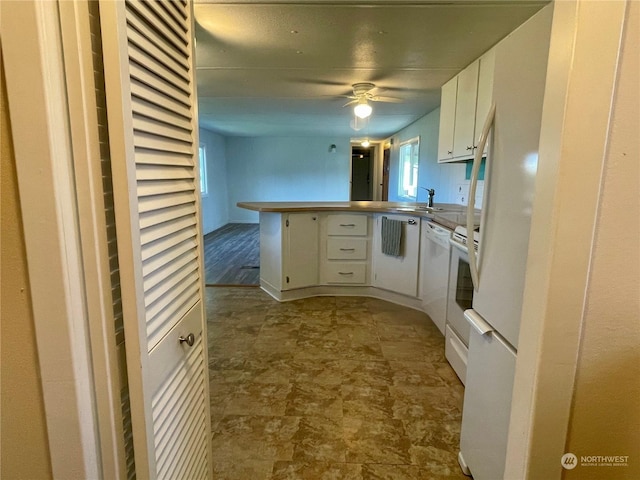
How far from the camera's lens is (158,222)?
80 cm

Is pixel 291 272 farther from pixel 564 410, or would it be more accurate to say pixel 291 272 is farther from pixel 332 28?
pixel 564 410

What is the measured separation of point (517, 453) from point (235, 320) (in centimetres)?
257

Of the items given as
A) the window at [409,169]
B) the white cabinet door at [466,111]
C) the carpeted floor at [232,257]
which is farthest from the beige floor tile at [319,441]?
the window at [409,169]

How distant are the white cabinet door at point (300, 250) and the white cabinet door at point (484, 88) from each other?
1.66 meters

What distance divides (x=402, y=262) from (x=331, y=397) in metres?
1.69

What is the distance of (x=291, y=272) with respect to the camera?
3.56 metres

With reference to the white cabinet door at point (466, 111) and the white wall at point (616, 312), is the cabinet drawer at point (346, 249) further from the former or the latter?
the white wall at point (616, 312)

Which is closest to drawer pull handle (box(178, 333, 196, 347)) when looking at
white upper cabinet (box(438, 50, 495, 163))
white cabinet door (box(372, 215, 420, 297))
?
white upper cabinet (box(438, 50, 495, 163))

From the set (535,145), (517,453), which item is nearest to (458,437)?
(517,453)

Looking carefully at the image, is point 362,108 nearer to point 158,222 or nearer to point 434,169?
point 434,169

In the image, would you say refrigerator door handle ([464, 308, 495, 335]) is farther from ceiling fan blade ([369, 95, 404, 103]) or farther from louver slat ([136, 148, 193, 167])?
ceiling fan blade ([369, 95, 404, 103])

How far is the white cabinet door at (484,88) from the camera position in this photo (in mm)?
2535

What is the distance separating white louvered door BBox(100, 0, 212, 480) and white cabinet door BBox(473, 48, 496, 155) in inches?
89.0

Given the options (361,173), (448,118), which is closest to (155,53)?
→ (448,118)
